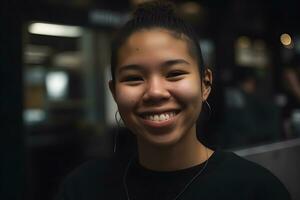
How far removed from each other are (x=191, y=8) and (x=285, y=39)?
1.47 metres

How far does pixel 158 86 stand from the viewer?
50.7 inches

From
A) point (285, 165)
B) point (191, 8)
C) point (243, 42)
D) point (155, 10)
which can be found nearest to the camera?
point (155, 10)

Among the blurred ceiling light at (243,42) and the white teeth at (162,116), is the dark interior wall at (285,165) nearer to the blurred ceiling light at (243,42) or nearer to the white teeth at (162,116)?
the white teeth at (162,116)

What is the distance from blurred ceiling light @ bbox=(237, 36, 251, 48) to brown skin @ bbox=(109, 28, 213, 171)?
4.25 metres

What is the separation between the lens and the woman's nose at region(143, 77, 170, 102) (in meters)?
1.28

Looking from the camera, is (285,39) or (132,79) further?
(285,39)

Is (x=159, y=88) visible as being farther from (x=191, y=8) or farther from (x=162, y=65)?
(x=191, y=8)

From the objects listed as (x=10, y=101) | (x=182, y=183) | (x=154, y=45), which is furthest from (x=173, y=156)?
(x=10, y=101)

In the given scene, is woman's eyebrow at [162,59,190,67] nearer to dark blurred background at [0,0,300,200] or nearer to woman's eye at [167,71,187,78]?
woman's eye at [167,71,187,78]

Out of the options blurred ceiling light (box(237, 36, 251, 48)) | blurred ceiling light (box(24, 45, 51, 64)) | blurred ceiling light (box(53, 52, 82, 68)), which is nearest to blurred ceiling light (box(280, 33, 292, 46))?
blurred ceiling light (box(237, 36, 251, 48))

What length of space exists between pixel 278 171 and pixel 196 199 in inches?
64.1

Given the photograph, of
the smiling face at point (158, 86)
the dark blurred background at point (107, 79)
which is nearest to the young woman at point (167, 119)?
the smiling face at point (158, 86)

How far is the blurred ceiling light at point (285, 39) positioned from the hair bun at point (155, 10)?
15.7 feet

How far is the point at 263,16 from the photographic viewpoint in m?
5.89
